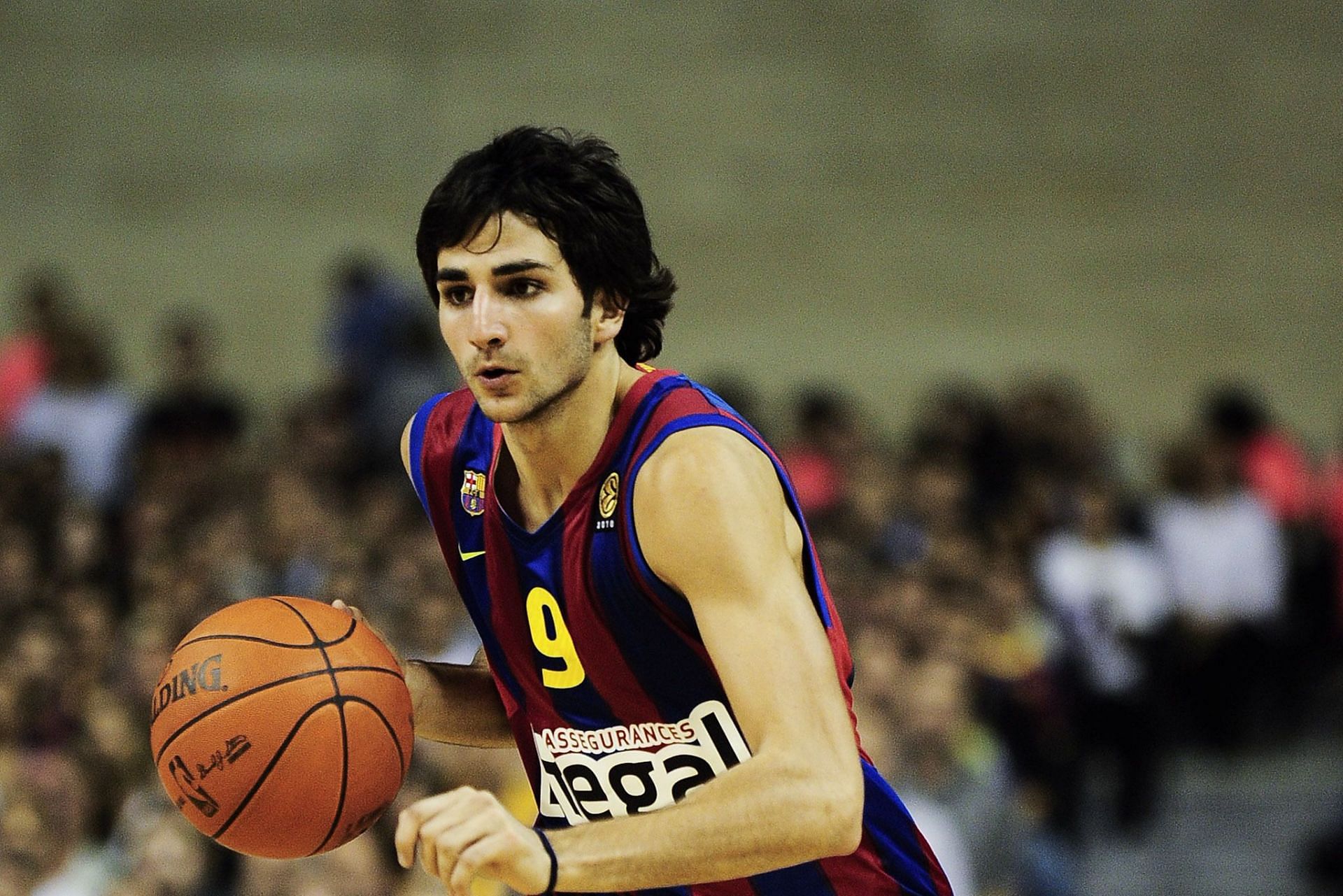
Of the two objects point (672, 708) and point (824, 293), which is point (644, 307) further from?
point (824, 293)

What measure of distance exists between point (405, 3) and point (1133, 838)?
23.2 feet

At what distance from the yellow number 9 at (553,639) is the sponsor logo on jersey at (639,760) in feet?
0.35

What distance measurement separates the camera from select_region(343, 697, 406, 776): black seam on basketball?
12.2 ft

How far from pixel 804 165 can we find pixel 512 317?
933 cm

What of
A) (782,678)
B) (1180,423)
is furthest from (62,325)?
(782,678)

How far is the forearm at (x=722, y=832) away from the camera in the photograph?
3.01 m

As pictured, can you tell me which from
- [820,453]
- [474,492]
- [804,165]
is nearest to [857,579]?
[820,453]

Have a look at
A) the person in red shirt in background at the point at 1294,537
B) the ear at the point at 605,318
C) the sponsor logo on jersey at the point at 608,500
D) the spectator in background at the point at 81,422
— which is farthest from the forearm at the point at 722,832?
the person in red shirt in background at the point at 1294,537

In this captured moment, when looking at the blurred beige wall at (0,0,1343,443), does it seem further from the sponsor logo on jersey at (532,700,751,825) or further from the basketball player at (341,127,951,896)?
the sponsor logo on jersey at (532,700,751,825)

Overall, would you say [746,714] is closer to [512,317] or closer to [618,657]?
[618,657]

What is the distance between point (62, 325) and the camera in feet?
32.5

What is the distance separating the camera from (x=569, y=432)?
3637 millimetres

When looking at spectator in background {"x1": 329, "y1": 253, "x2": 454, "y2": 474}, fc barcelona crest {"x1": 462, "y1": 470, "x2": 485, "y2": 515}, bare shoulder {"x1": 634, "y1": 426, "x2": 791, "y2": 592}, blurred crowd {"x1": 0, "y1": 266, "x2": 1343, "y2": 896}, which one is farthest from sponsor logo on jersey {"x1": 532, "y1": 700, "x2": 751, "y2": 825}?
spectator in background {"x1": 329, "y1": 253, "x2": 454, "y2": 474}

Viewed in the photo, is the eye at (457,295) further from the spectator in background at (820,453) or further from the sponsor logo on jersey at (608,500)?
the spectator in background at (820,453)
